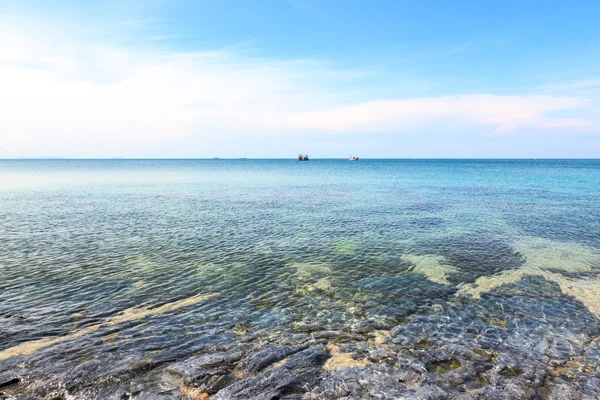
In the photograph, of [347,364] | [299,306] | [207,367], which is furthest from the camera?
[299,306]

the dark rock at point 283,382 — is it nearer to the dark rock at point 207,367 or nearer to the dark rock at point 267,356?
the dark rock at point 267,356

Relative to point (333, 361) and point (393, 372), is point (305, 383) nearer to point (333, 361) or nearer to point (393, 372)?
point (333, 361)

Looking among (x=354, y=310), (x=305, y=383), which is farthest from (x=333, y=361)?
(x=354, y=310)

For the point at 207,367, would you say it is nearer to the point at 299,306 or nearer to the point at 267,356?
the point at 267,356

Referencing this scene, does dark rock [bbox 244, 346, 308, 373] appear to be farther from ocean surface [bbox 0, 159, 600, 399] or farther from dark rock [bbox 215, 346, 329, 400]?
dark rock [bbox 215, 346, 329, 400]

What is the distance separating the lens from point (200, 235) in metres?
25.4

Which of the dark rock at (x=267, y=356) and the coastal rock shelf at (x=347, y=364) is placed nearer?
the coastal rock shelf at (x=347, y=364)

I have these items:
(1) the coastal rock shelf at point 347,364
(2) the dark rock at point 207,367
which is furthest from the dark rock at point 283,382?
(2) the dark rock at point 207,367

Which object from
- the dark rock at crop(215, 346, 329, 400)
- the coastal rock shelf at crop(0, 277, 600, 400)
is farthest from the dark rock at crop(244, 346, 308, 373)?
the dark rock at crop(215, 346, 329, 400)

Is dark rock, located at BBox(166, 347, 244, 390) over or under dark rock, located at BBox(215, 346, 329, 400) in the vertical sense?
over

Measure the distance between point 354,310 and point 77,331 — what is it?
9.82 m

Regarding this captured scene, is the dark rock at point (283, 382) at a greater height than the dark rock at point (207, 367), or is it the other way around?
the dark rock at point (207, 367)

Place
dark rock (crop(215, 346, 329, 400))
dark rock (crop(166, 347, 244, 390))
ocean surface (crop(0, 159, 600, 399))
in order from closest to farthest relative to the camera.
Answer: dark rock (crop(215, 346, 329, 400)), dark rock (crop(166, 347, 244, 390)), ocean surface (crop(0, 159, 600, 399))

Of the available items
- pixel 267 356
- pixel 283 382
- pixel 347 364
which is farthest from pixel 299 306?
pixel 283 382
